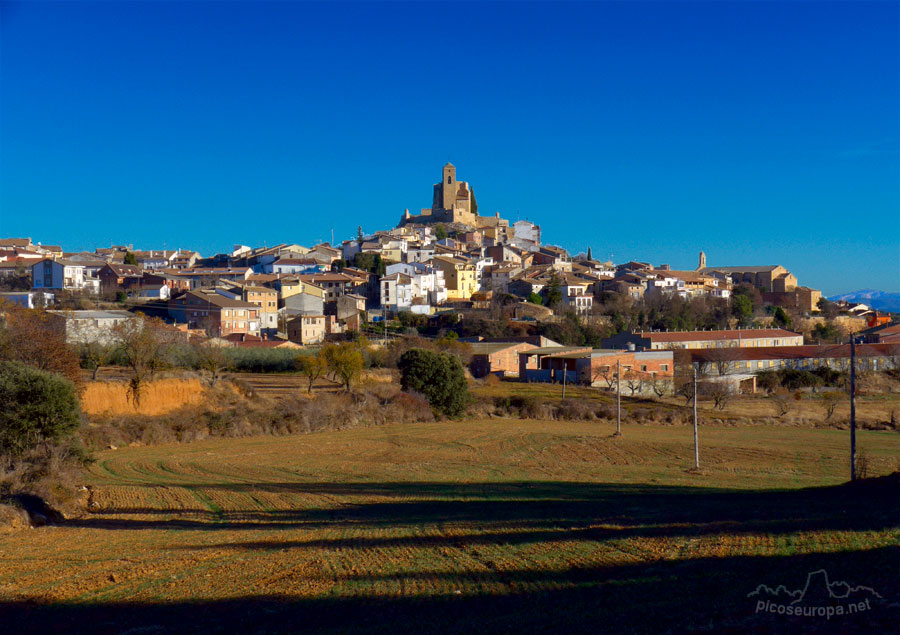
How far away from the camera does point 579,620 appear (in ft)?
24.5

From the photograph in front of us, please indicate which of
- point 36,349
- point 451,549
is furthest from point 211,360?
point 451,549

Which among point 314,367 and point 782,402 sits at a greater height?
point 314,367

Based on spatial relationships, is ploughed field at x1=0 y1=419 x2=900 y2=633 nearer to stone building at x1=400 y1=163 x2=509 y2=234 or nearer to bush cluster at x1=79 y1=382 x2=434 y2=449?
bush cluster at x1=79 y1=382 x2=434 y2=449

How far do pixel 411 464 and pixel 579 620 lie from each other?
531 inches

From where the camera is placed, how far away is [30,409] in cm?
1875

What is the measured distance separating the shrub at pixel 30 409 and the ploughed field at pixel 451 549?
159 cm

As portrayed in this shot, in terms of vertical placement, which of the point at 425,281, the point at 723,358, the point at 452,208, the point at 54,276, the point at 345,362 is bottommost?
the point at 345,362

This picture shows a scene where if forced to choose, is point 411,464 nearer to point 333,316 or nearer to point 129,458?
point 129,458

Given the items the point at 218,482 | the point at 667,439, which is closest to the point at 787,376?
the point at 667,439

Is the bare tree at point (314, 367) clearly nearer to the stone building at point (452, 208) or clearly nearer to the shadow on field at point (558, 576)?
the shadow on field at point (558, 576)

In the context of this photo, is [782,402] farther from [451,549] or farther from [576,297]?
[576,297]
